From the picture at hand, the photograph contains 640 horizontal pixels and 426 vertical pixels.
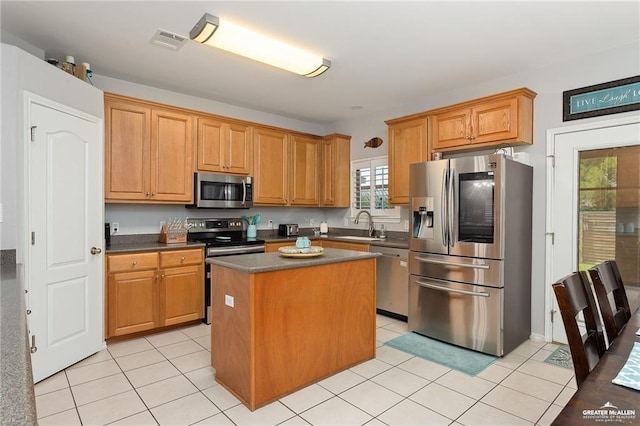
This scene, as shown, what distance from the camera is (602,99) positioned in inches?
124

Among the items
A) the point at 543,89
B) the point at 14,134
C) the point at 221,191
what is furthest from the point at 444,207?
the point at 14,134

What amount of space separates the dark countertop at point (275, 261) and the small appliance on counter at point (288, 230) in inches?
84.6

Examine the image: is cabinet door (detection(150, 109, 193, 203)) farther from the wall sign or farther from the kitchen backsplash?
the wall sign

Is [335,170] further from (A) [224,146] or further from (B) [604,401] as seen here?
(B) [604,401]

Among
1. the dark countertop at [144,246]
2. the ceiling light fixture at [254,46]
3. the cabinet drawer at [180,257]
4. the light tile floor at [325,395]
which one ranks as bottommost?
the light tile floor at [325,395]

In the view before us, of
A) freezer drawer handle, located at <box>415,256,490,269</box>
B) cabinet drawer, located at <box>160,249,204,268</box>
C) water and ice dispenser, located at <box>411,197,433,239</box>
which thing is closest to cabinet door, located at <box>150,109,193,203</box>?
cabinet drawer, located at <box>160,249,204,268</box>

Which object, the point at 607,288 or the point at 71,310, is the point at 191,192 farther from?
the point at 607,288

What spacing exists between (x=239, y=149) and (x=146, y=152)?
3.73 ft

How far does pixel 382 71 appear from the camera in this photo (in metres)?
3.61

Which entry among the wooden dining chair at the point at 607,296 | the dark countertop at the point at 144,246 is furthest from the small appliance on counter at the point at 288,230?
the wooden dining chair at the point at 607,296

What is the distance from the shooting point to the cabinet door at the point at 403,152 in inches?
165

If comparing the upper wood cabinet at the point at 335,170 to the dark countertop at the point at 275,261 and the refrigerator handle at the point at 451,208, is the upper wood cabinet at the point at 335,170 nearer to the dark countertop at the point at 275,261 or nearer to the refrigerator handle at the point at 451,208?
the refrigerator handle at the point at 451,208

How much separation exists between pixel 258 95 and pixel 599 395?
13.8 ft

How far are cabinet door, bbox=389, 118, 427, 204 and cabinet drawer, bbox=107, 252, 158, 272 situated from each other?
2827 mm
